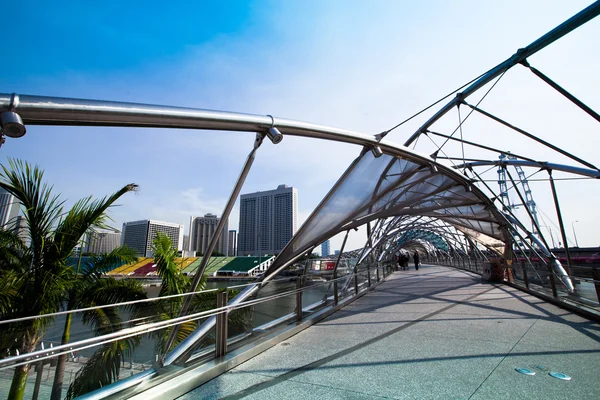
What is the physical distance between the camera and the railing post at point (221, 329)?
166 inches

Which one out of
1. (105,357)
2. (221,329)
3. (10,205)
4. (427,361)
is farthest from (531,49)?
(10,205)

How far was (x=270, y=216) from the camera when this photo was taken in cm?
7606

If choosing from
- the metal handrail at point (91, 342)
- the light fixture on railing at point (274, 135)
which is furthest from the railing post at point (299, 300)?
the light fixture on railing at point (274, 135)

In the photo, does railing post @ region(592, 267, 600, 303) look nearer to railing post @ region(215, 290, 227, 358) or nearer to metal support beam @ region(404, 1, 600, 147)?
metal support beam @ region(404, 1, 600, 147)

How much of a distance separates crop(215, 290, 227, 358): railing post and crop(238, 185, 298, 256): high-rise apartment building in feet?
195

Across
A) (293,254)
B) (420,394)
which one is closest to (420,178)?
(293,254)

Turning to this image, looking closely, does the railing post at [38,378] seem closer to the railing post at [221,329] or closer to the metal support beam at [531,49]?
the railing post at [221,329]

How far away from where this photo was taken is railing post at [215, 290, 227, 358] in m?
4.22

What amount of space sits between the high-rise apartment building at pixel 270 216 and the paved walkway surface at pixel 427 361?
5787 cm

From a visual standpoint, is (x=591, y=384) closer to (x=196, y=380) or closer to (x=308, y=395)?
(x=308, y=395)

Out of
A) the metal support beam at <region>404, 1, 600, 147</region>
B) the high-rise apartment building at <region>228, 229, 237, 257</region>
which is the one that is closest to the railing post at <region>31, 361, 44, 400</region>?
the metal support beam at <region>404, 1, 600, 147</region>

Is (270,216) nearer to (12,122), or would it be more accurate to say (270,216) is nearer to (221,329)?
(221,329)

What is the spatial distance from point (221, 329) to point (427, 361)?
2.92 metres

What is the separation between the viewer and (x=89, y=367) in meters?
3.52
